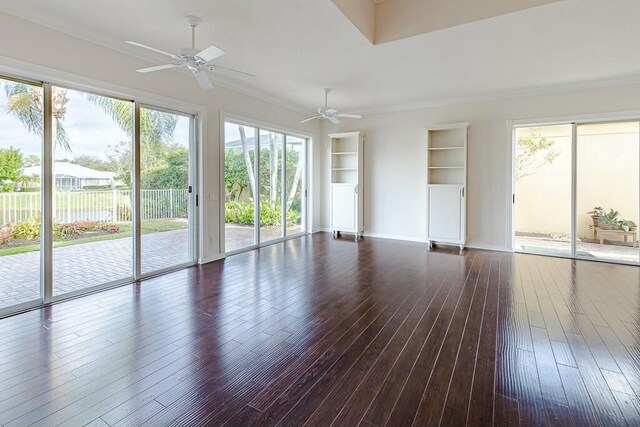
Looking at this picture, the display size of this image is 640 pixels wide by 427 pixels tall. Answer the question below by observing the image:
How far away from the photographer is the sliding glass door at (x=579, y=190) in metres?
5.09

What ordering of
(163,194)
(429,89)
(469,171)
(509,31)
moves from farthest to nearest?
(469,171), (429,89), (163,194), (509,31)

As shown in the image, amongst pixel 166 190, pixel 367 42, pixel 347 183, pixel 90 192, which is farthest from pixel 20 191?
pixel 347 183

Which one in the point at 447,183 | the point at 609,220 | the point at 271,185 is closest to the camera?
the point at 609,220

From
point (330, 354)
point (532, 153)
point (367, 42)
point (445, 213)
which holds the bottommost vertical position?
point (330, 354)

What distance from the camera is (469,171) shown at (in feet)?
20.5

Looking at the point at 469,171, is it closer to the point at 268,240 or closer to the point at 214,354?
the point at 268,240

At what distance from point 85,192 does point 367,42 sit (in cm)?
357

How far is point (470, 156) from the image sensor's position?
6242 millimetres

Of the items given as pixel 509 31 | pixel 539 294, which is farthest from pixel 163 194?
pixel 539 294

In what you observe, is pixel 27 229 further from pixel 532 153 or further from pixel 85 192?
pixel 532 153

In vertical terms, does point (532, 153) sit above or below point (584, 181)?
above

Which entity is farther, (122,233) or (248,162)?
(248,162)

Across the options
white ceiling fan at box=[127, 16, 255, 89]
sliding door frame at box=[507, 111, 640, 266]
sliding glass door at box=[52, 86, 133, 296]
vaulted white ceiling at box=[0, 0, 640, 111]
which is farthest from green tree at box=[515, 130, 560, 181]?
sliding glass door at box=[52, 86, 133, 296]

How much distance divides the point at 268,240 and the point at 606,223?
5.75 m
